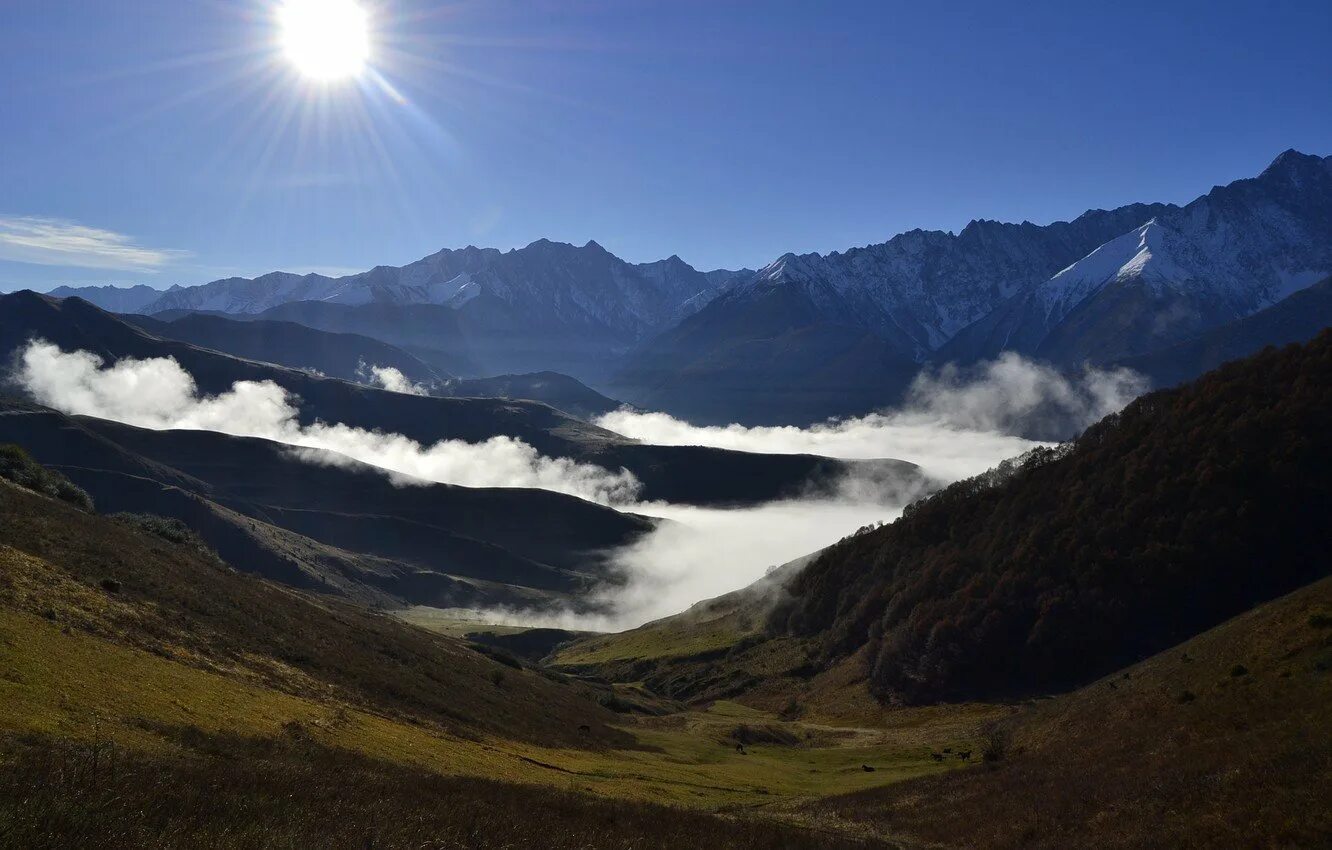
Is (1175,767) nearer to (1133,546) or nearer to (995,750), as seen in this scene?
(995,750)

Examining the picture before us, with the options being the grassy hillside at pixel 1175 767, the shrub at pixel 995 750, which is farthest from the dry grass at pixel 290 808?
the shrub at pixel 995 750

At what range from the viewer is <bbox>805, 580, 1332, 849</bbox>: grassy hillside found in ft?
80.5

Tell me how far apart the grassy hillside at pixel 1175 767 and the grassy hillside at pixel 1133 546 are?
157 feet

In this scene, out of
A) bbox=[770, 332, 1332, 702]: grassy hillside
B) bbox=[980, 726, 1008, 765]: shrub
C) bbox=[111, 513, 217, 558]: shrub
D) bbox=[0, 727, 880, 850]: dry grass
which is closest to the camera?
bbox=[0, 727, 880, 850]: dry grass

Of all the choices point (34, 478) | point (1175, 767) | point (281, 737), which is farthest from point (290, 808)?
point (34, 478)

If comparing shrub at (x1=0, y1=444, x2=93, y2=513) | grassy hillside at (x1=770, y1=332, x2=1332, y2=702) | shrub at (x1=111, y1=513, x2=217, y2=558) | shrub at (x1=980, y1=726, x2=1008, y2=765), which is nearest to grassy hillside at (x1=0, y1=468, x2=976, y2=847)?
shrub at (x1=980, y1=726, x2=1008, y2=765)

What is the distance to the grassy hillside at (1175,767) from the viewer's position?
2453 cm

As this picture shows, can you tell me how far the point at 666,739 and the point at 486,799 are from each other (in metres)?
47.6

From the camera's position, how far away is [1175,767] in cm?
3169

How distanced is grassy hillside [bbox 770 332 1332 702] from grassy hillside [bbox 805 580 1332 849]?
47.9 metres

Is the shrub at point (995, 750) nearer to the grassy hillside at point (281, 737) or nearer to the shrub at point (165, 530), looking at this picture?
the grassy hillside at point (281, 737)

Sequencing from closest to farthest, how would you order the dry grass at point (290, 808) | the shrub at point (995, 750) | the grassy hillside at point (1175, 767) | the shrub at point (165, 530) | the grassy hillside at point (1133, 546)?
the dry grass at point (290, 808) → the grassy hillside at point (1175, 767) → the shrub at point (995, 750) → the shrub at point (165, 530) → the grassy hillside at point (1133, 546)

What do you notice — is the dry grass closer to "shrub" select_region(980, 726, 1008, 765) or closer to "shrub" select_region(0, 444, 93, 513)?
"shrub" select_region(980, 726, 1008, 765)

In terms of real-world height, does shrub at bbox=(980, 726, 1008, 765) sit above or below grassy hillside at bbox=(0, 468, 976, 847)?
below
